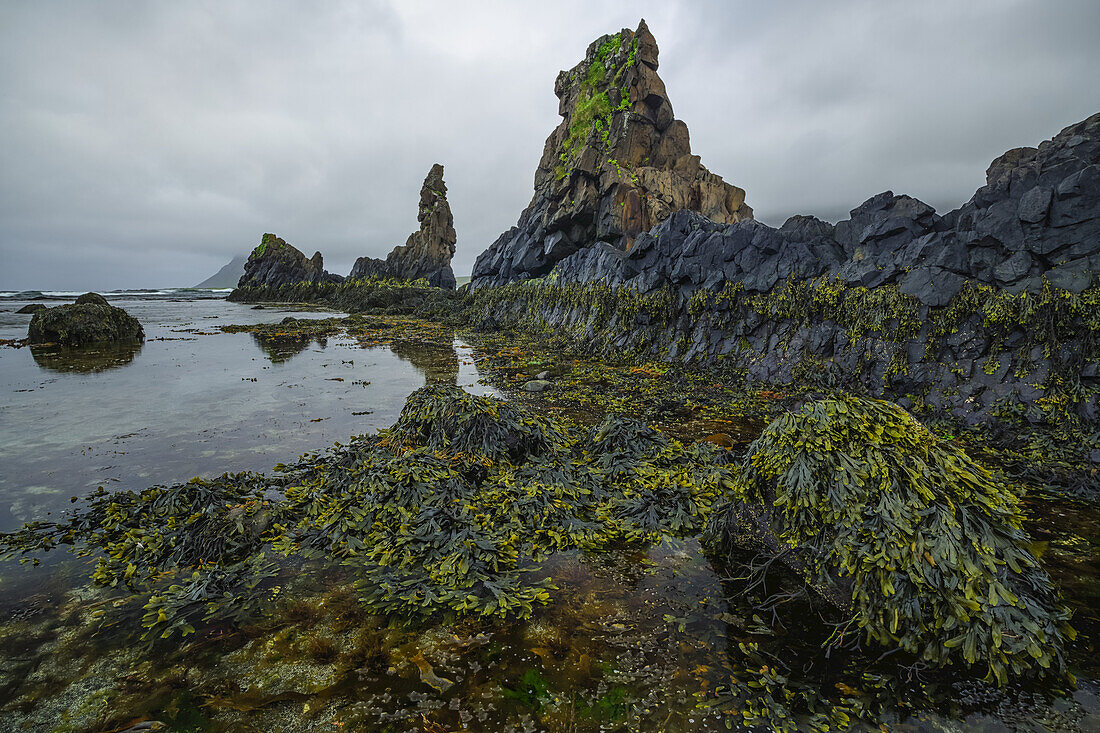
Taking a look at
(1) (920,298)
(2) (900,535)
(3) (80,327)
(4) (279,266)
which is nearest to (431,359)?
(1) (920,298)

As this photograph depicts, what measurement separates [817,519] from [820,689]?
126 cm

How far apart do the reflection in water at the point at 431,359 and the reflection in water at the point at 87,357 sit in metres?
8.31

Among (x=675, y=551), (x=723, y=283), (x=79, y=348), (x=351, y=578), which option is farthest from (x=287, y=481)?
(x=79, y=348)

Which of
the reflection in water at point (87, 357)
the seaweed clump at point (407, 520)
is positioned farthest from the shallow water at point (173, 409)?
the seaweed clump at point (407, 520)

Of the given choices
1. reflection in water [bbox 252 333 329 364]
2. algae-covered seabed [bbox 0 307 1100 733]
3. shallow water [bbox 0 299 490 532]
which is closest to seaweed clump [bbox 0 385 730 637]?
→ algae-covered seabed [bbox 0 307 1100 733]

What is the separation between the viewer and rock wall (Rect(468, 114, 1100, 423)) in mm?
6617

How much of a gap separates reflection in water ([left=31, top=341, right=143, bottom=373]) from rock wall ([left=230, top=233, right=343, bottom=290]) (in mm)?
55890

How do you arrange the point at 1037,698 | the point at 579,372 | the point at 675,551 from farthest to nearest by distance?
the point at 579,372, the point at 675,551, the point at 1037,698

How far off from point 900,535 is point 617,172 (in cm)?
3003

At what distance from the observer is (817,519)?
341 cm

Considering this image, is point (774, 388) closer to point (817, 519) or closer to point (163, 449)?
point (817, 519)

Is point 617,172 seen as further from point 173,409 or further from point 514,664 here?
point 514,664

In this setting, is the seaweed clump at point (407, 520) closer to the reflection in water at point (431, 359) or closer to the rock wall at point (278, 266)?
the reflection in water at point (431, 359)

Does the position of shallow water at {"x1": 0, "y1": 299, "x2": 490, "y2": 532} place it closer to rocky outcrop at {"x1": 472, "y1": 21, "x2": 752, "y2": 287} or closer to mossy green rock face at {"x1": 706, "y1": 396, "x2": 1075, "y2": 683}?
mossy green rock face at {"x1": 706, "y1": 396, "x2": 1075, "y2": 683}
